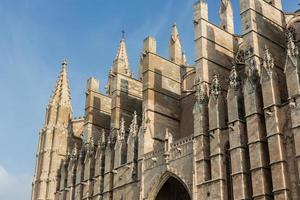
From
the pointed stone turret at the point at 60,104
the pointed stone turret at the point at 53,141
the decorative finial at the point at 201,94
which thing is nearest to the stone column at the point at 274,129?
the decorative finial at the point at 201,94

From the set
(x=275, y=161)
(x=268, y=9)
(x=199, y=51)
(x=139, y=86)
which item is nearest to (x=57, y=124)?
(x=139, y=86)

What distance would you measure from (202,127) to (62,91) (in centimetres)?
1688

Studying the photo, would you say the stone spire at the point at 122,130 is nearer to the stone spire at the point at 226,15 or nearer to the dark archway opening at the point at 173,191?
the dark archway opening at the point at 173,191

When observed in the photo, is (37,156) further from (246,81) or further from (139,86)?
(246,81)

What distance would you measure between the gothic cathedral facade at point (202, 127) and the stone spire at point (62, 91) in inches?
66.7

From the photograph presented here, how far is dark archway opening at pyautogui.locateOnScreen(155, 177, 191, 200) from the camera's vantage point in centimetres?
2383

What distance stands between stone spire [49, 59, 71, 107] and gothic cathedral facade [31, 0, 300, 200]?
1694mm

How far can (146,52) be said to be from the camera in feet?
90.5

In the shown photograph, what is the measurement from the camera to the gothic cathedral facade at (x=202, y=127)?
19.0 m

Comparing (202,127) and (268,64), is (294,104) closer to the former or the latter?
(268,64)

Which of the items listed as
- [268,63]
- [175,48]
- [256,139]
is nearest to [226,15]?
[175,48]

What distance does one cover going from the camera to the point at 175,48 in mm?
34625

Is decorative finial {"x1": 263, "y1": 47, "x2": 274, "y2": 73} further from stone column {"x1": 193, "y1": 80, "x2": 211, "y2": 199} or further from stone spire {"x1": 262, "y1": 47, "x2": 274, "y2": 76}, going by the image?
stone column {"x1": 193, "y1": 80, "x2": 211, "y2": 199}

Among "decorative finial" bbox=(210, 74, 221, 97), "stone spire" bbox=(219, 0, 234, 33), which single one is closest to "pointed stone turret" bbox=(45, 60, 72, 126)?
A: "stone spire" bbox=(219, 0, 234, 33)
